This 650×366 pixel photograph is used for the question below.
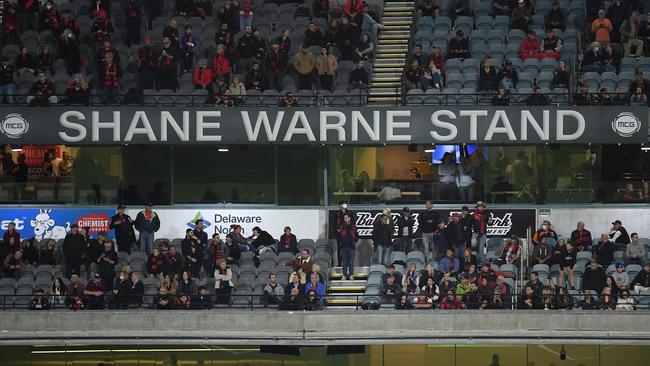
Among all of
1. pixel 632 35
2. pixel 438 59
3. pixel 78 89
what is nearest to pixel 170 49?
pixel 78 89

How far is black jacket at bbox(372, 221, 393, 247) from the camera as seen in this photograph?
27.3 m

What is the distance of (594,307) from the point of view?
998 inches

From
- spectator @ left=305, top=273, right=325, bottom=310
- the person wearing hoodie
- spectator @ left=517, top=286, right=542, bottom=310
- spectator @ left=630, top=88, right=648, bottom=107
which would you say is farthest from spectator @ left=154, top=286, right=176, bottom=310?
spectator @ left=630, top=88, right=648, bottom=107

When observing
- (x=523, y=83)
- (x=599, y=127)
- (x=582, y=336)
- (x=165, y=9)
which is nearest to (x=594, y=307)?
(x=582, y=336)

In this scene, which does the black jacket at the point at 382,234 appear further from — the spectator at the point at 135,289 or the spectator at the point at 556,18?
the spectator at the point at 556,18

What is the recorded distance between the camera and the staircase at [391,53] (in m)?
29.4

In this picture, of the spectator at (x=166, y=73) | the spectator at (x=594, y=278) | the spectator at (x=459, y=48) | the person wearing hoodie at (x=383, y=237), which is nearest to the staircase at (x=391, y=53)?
the spectator at (x=459, y=48)

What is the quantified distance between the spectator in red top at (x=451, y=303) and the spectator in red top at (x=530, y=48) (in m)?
6.74

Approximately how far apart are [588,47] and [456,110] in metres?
4.22

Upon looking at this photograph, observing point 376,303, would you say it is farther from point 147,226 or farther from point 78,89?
point 78,89

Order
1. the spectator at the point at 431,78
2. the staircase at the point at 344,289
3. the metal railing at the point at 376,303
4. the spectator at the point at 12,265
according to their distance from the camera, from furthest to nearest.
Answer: the spectator at the point at 431,78
the spectator at the point at 12,265
the staircase at the point at 344,289
the metal railing at the point at 376,303

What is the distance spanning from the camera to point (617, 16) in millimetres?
30406

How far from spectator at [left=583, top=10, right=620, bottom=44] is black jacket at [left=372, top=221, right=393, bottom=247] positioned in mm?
6699

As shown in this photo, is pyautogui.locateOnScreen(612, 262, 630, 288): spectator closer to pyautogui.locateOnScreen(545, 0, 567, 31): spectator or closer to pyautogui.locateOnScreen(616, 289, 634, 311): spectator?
pyautogui.locateOnScreen(616, 289, 634, 311): spectator
